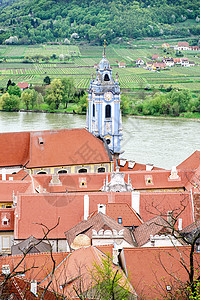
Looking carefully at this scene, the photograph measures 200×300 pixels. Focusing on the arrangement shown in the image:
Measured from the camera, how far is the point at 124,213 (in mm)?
16844

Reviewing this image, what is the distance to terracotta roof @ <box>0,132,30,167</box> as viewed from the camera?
2394 cm

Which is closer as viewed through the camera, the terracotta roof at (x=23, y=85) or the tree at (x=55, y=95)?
the tree at (x=55, y=95)

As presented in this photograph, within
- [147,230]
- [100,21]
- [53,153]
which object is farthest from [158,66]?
[147,230]

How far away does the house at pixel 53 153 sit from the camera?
78.3 ft

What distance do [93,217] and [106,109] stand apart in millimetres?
12053

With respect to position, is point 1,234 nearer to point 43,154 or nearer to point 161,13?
point 43,154

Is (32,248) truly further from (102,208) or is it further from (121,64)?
(121,64)

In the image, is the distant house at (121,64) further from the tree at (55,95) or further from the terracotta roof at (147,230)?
the terracotta roof at (147,230)

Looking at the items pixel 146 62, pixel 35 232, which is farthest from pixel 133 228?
pixel 146 62

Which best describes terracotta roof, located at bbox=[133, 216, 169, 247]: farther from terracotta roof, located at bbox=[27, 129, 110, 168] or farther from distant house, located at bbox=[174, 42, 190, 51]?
distant house, located at bbox=[174, 42, 190, 51]

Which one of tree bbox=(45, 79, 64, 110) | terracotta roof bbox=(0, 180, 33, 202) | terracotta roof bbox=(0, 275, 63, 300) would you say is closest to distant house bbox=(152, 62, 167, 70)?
tree bbox=(45, 79, 64, 110)

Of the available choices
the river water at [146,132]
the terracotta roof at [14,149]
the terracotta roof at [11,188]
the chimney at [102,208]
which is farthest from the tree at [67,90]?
the chimney at [102,208]

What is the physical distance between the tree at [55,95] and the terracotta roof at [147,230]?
116 ft

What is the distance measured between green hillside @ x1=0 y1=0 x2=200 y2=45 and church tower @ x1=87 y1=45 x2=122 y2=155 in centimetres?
6374
